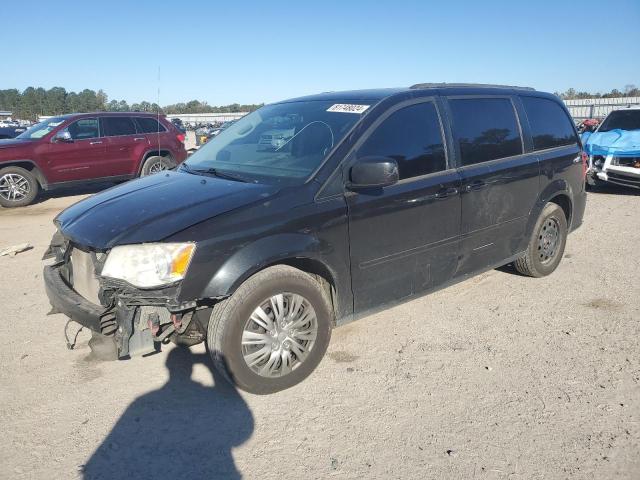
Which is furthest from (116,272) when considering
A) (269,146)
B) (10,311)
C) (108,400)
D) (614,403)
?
(614,403)

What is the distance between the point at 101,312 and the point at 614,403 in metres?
3.07

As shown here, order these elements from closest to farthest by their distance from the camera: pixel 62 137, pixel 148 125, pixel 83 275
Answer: pixel 83 275, pixel 62 137, pixel 148 125

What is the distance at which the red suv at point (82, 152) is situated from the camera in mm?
9672

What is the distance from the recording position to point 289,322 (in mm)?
3102

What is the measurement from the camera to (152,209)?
304cm

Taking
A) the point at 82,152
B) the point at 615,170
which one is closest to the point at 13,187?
the point at 82,152

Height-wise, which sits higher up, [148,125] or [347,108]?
[148,125]

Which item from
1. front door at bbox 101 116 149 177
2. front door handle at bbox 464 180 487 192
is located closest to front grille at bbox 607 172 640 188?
front door handle at bbox 464 180 487 192

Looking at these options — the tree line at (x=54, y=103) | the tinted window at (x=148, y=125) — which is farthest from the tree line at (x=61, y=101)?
the tinted window at (x=148, y=125)

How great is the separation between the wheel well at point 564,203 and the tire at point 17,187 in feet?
31.0

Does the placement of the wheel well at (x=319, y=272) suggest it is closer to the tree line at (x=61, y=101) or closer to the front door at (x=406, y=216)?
the front door at (x=406, y=216)

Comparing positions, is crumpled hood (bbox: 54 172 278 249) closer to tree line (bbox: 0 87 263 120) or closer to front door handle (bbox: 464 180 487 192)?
front door handle (bbox: 464 180 487 192)

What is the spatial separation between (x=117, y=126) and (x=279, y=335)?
9.33 metres

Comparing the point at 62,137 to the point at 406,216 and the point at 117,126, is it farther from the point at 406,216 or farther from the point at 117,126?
the point at 406,216
